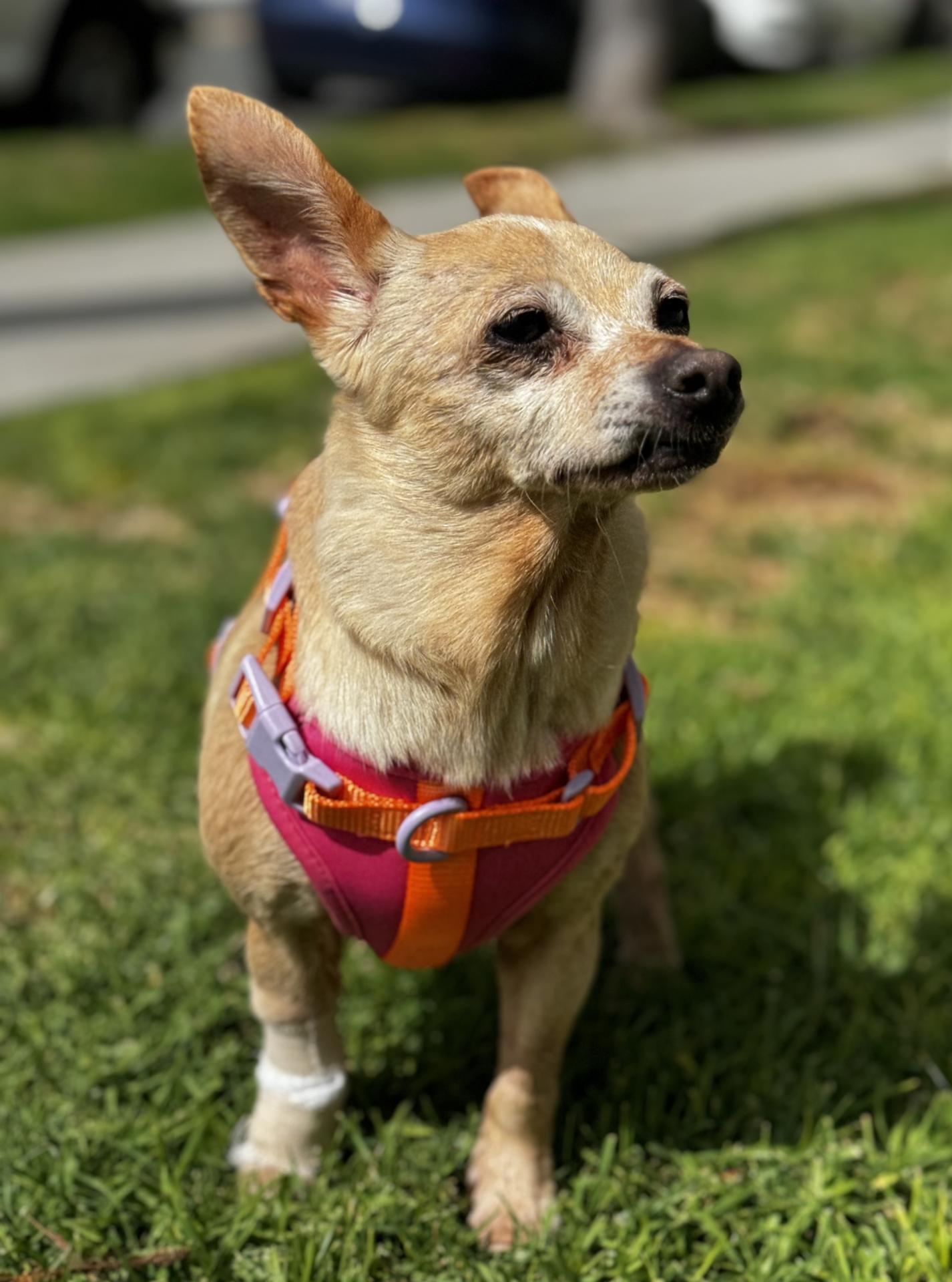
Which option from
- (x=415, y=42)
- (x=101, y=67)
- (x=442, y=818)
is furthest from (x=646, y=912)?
(x=415, y=42)

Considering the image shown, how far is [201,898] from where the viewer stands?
316 centimetres

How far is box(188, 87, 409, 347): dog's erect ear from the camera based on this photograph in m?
2.05

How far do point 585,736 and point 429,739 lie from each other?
27 centimetres

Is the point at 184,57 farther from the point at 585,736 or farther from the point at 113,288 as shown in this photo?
the point at 585,736

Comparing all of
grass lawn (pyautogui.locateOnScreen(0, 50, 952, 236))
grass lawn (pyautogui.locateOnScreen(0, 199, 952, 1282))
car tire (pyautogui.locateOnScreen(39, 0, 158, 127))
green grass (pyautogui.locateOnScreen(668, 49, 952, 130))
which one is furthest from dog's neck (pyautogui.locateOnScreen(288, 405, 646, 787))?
green grass (pyautogui.locateOnScreen(668, 49, 952, 130))

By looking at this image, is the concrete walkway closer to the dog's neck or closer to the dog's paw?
the dog's neck

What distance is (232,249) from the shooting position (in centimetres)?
984

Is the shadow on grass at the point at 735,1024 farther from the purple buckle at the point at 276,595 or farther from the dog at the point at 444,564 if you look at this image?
the purple buckle at the point at 276,595

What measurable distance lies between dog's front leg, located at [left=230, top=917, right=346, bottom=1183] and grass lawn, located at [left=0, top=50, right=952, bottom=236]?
8.51 m

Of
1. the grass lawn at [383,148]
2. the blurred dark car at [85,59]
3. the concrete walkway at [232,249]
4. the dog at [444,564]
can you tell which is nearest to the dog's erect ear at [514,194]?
the dog at [444,564]

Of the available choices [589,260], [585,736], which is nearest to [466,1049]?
[585,736]

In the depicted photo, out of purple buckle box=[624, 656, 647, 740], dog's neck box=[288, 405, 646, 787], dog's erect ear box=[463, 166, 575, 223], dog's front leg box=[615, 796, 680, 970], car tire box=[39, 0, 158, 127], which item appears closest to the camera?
dog's neck box=[288, 405, 646, 787]

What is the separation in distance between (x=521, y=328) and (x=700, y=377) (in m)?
0.30

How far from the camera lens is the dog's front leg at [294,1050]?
233 cm
